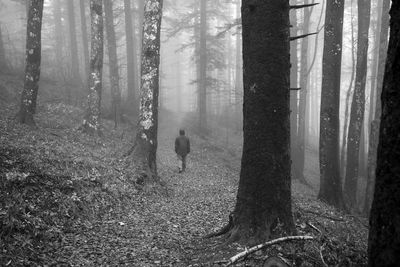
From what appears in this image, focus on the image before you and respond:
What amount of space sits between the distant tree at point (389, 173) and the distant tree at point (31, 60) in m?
12.7

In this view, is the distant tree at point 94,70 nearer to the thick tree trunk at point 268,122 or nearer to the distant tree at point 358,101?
the thick tree trunk at point 268,122

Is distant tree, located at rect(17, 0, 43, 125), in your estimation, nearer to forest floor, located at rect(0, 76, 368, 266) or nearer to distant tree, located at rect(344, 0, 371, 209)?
forest floor, located at rect(0, 76, 368, 266)

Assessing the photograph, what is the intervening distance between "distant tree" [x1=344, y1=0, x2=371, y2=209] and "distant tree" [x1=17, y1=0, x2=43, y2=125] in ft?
40.1

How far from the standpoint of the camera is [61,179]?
777 centimetres

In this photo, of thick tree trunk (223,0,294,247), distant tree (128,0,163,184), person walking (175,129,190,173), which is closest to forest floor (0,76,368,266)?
thick tree trunk (223,0,294,247)

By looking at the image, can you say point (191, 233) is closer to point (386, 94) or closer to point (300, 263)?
point (300, 263)

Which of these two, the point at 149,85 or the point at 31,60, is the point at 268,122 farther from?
the point at 31,60

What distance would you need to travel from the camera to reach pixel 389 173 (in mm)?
2285

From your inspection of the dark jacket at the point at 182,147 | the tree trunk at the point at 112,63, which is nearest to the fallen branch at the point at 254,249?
the dark jacket at the point at 182,147

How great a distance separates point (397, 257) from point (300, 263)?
9.08 feet

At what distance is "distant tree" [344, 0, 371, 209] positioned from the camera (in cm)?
1298

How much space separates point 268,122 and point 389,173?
11.2 ft

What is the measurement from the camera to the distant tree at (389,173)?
2.22m

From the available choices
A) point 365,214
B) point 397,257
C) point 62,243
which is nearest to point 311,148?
point 365,214
